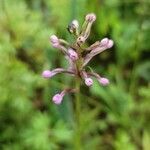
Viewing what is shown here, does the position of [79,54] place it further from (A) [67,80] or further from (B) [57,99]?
(A) [67,80]

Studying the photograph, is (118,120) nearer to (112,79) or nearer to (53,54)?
(112,79)

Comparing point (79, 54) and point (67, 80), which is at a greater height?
point (67, 80)

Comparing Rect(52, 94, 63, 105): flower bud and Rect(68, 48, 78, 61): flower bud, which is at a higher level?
Rect(68, 48, 78, 61): flower bud

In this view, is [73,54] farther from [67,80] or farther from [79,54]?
[67,80]

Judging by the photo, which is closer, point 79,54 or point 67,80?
point 79,54

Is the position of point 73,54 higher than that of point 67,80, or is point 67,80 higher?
point 67,80

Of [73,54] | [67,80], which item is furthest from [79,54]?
[67,80]

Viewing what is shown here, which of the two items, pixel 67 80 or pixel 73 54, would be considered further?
pixel 67 80

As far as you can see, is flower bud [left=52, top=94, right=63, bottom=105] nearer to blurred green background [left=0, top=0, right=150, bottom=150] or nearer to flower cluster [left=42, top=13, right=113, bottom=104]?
flower cluster [left=42, top=13, right=113, bottom=104]

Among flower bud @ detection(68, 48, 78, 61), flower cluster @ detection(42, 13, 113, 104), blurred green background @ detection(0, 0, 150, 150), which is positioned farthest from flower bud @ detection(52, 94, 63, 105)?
blurred green background @ detection(0, 0, 150, 150)

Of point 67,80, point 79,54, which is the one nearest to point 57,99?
point 79,54
